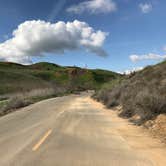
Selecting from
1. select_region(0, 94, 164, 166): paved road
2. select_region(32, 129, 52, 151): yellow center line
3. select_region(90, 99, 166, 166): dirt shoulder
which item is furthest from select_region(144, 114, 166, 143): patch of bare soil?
select_region(32, 129, 52, 151): yellow center line

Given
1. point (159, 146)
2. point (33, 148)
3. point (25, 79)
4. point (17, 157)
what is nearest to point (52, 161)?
point (17, 157)

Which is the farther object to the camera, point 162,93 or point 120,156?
point 162,93

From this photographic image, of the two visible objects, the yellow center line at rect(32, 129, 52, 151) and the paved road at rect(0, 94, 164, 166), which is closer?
the paved road at rect(0, 94, 164, 166)

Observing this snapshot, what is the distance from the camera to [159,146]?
9266 mm

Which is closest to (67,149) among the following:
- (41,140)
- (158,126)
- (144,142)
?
(41,140)

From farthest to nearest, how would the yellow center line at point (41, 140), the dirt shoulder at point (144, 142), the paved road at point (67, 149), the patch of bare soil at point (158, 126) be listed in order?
the patch of bare soil at point (158, 126) → the yellow center line at point (41, 140) → the dirt shoulder at point (144, 142) → the paved road at point (67, 149)

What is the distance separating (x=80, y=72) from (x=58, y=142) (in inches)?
6758

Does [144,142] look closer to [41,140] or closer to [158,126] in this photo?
[158,126]

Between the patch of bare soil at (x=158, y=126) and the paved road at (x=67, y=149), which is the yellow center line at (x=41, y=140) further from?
the patch of bare soil at (x=158, y=126)

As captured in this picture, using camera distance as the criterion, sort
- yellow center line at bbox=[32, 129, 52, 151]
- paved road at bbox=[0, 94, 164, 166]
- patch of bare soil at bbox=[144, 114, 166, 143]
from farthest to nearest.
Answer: patch of bare soil at bbox=[144, 114, 166, 143], yellow center line at bbox=[32, 129, 52, 151], paved road at bbox=[0, 94, 164, 166]

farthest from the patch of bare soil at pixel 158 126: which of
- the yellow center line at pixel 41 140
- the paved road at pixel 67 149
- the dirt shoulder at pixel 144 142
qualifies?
the yellow center line at pixel 41 140

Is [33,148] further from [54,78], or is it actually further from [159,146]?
[54,78]

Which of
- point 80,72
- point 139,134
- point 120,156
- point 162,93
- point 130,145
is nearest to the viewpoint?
point 120,156

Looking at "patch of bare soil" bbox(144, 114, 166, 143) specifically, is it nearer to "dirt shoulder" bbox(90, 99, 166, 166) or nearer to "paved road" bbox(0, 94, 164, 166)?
"dirt shoulder" bbox(90, 99, 166, 166)
